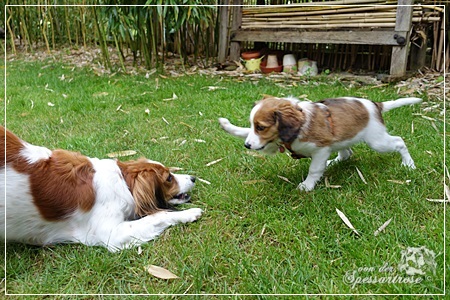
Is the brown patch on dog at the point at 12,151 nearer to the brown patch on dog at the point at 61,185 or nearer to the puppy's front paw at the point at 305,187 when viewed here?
the brown patch on dog at the point at 61,185

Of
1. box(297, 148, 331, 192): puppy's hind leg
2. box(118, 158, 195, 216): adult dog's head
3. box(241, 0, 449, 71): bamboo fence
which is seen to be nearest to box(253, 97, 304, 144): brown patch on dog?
box(297, 148, 331, 192): puppy's hind leg

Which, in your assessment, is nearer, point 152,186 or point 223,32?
point 152,186

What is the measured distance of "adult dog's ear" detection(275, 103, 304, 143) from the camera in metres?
2.48

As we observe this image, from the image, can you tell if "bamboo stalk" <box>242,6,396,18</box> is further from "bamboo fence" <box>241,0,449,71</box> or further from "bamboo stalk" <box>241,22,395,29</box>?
"bamboo stalk" <box>241,22,395,29</box>

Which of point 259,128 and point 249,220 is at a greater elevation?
point 259,128

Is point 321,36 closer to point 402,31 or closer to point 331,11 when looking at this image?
point 331,11

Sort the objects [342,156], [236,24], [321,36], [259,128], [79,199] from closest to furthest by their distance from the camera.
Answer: [79,199] → [259,128] → [342,156] → [321,36] → [236,24]

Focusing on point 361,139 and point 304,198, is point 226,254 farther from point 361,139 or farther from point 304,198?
point 361,139

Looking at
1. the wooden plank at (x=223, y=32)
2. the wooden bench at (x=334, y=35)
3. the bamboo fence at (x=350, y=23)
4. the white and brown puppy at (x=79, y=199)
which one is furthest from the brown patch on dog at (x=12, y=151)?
the wooden plank at (x=223, y=32)

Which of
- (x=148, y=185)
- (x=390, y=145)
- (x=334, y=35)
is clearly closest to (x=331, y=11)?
(x=334, y=35)

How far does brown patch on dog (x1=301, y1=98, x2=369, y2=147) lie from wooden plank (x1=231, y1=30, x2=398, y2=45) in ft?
11.3

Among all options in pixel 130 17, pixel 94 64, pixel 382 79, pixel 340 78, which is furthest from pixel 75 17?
pixel 382 79

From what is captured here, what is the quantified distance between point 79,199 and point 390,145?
218 centimetres

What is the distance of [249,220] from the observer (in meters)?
2.42
